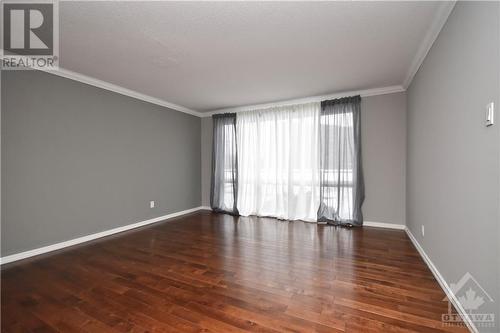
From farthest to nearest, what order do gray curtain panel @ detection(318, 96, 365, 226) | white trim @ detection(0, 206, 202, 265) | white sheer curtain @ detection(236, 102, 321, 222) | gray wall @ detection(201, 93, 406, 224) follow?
white sheer curtain @ detection(236, 102, 321, 222)
gray curtain panel @ detection(318, 96, 365, 226)
gray wall @ detection(201, 93, 406, 224)
white trim @ detection(0, 206, 202, 265)

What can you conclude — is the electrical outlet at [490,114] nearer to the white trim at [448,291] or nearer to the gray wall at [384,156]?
the white trim at [448,291]

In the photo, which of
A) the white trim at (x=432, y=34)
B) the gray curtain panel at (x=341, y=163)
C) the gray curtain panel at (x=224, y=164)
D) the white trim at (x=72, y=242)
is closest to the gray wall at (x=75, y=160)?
the white trim at (x=72, y=242)

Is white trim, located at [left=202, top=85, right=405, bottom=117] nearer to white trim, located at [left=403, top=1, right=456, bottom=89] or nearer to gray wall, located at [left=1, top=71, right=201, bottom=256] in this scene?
white trim, located at [left=403, top=1, right=456, bottom=89]

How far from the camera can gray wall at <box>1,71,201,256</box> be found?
8.89 ft

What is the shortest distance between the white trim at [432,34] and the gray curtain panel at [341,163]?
1130mm

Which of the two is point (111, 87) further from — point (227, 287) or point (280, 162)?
Result: point (227, 287)

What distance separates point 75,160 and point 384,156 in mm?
5139

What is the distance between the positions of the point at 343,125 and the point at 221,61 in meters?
2.57

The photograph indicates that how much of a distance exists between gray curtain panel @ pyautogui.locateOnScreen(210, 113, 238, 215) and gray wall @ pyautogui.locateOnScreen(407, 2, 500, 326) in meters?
3.65

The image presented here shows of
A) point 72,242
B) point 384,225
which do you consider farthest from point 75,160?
point 384,225

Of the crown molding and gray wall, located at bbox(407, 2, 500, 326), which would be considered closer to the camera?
gray wall, located at bbox(407, 2, 500, 326)

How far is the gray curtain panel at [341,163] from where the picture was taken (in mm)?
4055

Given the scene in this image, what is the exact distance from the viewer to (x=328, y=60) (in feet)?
9.43

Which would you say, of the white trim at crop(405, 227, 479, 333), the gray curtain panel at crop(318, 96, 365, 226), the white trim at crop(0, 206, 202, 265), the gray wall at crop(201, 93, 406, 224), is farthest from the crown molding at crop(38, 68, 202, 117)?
the white trim at crop(405, 227, 479, 333)
